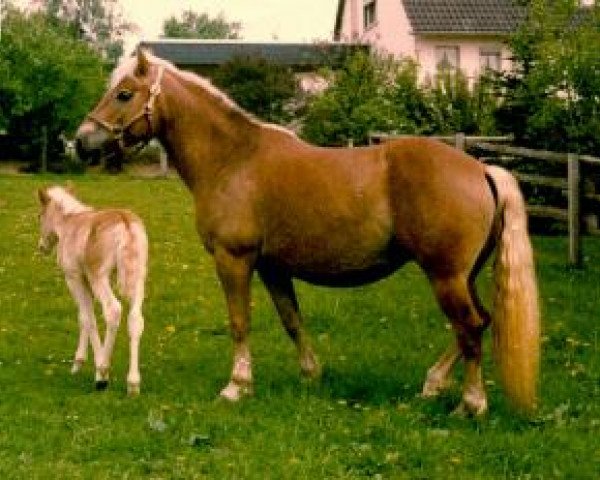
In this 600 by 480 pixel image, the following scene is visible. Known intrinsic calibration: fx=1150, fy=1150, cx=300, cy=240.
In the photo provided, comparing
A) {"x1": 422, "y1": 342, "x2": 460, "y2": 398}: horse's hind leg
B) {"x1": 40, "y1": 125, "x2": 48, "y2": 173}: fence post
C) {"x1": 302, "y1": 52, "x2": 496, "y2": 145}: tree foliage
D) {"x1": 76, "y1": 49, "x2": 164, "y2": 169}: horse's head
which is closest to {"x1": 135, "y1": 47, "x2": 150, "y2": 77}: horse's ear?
{"x1": 76, "y1": 49, "x2": 164, "y2": 169}: horse's head

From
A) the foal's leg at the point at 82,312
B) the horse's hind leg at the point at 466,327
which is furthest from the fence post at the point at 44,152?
the horse's hind leg at the point at 466,327

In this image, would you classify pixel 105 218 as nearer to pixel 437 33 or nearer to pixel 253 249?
pixel 253 249

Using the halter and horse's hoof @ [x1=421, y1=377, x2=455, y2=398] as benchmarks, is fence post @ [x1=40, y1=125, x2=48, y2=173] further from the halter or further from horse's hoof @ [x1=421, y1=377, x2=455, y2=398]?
horse's hoof @ [x1=421, y1=377, x2=455, y2=398]

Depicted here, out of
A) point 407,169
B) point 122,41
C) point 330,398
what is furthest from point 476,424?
point 122,41

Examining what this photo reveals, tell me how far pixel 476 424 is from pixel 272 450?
151 centimetres

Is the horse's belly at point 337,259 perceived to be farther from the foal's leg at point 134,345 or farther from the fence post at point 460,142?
the fence post at point 460,142

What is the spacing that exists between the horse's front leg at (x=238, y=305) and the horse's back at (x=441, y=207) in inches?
49.8

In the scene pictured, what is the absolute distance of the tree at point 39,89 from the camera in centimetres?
4000

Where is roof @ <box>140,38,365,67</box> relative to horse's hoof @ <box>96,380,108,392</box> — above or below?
above

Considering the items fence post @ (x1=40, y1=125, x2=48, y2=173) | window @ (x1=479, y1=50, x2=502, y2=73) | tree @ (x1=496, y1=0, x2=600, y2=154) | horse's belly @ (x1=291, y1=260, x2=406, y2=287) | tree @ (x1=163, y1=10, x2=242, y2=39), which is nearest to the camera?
horse's belly @ (x1=291, y1=260, x2=406, y2=287)

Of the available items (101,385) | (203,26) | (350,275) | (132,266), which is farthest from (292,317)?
(203,26)

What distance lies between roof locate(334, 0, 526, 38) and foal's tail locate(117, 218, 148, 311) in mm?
37955

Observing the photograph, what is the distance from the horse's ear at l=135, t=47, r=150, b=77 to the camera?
8.82 m

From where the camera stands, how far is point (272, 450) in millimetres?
7176
